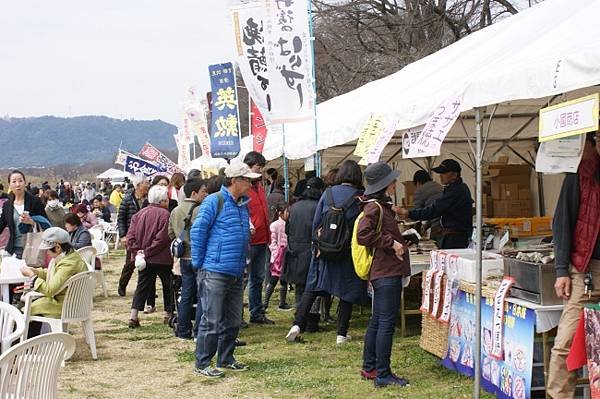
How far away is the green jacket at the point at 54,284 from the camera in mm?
6547

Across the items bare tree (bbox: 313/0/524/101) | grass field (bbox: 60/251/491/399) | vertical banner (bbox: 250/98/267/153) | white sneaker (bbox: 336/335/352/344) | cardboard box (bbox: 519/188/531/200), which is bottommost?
grass field (bbox: 60/251/491/399)

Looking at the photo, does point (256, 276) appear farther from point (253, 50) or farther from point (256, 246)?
point (253, 50)

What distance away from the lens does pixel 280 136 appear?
36.0ft

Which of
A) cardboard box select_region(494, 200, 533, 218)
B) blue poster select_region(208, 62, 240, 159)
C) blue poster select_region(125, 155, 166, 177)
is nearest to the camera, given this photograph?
cardboard box select_region(494, 200, 533, 218)

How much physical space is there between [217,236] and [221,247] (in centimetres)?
10

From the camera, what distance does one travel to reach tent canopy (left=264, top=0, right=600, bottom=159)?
13.9ft

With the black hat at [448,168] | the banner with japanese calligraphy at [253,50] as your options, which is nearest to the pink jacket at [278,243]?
the banner with japanese calligraphy at [253,50]

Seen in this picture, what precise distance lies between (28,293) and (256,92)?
133 inches

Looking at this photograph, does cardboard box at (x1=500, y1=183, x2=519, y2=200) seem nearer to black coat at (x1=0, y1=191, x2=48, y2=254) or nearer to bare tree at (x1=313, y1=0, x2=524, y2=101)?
black coat at (x1=0, y1=191, x2=48, y2=254)

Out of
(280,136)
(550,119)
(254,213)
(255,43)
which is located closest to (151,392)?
(254,213)

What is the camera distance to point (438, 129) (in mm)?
5125

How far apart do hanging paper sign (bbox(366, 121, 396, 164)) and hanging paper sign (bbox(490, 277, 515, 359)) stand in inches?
57.8

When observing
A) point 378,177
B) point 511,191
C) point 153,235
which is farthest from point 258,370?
point 511,191

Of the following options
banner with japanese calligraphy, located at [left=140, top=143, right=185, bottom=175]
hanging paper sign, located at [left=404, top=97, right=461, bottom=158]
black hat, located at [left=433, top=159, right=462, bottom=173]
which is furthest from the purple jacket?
banner with japanese calligraphy, located at [left=140, top=143, right=185, bottom=175]
